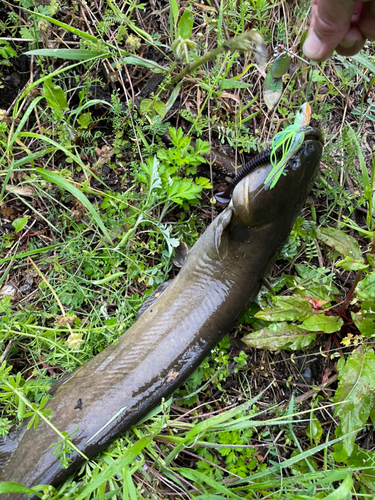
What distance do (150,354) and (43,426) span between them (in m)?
0.92

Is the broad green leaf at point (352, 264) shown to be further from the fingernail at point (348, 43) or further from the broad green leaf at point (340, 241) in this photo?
the fingernail at point (348, 43)

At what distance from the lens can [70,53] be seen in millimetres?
3061

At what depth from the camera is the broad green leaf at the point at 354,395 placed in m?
2.93

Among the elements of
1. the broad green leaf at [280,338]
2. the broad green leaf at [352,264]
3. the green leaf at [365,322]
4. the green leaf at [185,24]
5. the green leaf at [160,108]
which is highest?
the green leaf at [185,24]

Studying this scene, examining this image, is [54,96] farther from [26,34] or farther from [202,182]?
[202,182]

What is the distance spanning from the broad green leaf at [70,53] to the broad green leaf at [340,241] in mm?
2507

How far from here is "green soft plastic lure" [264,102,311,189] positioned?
2.62m

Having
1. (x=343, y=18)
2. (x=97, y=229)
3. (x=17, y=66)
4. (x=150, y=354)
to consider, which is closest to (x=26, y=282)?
(x=97, y=229)

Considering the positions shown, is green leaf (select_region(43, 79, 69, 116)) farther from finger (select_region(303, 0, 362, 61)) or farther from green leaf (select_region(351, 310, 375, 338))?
green leaf (select_region(351, 310, 375, 338))

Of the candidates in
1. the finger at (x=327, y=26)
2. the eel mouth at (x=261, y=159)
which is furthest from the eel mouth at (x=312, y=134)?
the finger at (x=327, y=26)

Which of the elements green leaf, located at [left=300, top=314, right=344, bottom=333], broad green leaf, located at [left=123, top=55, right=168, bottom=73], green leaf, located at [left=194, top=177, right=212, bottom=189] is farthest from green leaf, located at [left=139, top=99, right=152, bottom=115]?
green leaf, located at [left=300, top=314, right=344, bottom=333]

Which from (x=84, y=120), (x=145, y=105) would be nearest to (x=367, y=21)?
(x=145, y=105)

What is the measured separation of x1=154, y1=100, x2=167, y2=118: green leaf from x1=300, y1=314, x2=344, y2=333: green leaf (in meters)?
2.23

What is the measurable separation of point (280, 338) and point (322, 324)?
0.38 meters
